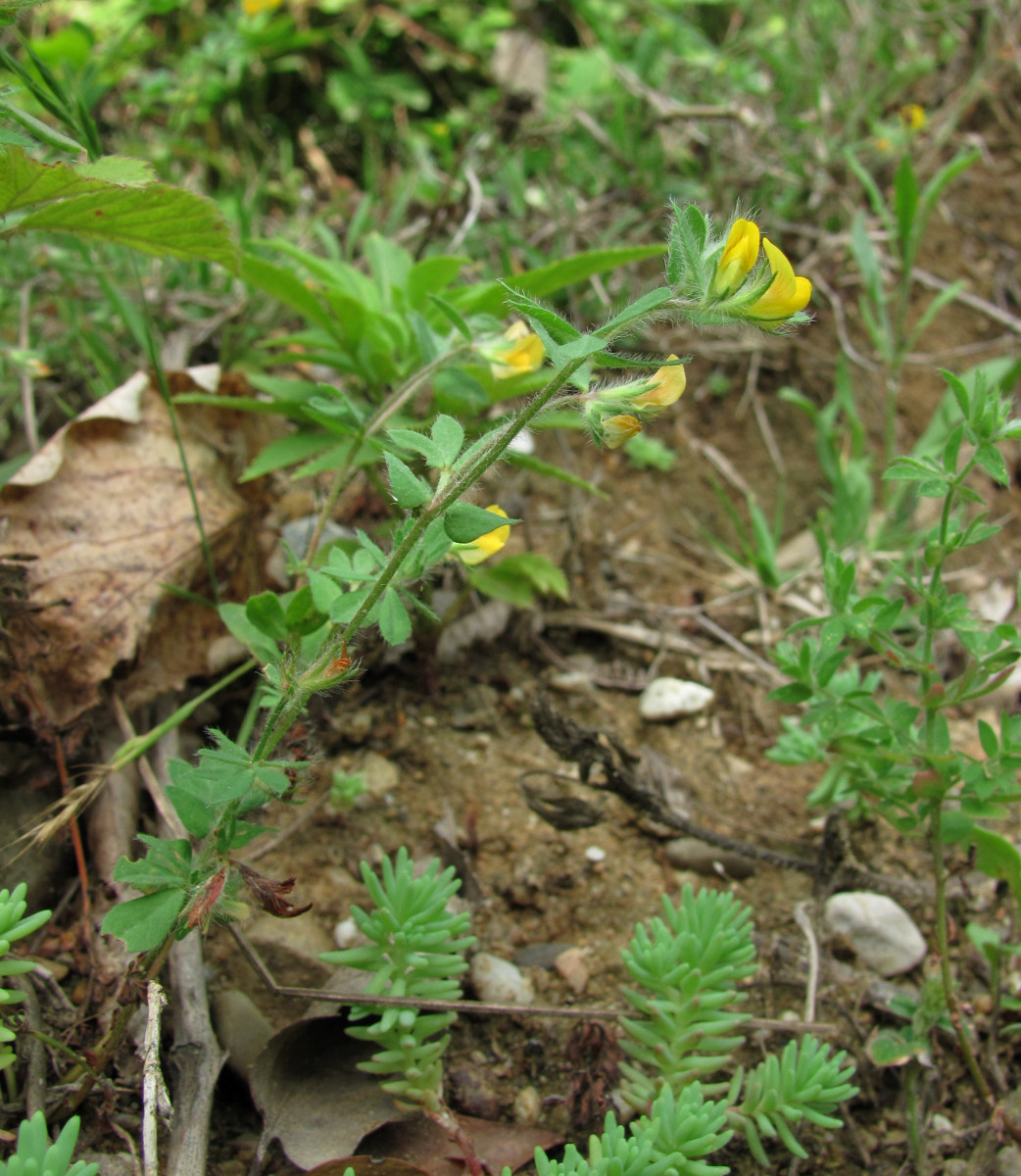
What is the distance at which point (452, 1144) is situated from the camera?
149 cm

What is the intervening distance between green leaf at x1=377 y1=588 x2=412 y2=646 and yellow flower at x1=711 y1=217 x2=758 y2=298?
582 millimetres

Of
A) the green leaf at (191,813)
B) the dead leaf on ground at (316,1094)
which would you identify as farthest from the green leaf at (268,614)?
the dead leaf on ground at (316,1094)

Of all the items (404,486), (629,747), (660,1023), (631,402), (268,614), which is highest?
(631,402)

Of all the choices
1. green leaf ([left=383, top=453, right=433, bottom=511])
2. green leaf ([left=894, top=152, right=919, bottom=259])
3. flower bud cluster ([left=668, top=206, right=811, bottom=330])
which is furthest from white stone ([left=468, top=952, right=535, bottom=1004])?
green leaf ([left=894, top=152, right=919, bottom=259])

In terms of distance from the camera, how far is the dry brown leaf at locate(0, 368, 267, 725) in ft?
6.11

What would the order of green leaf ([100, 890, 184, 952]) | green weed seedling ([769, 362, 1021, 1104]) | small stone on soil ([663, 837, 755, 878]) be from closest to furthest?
green leaf ([100, 890, 184, 952]) < green weed seedling ([769, 362, 1021, 1104]) < small stone on soil ([663, 837, 755, 878])

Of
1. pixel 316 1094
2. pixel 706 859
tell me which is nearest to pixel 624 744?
pixel 706 859

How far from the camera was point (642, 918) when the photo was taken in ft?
6.38

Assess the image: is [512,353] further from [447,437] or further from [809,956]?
[809,956]

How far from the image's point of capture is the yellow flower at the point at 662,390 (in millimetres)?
1229

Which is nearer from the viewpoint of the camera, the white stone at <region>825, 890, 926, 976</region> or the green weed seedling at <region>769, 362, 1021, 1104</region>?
the green weed seedling at <region>769, 362, 1021, 1104</region>

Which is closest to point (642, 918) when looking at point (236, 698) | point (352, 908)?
point (352, 908)

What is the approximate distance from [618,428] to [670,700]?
1330 mm

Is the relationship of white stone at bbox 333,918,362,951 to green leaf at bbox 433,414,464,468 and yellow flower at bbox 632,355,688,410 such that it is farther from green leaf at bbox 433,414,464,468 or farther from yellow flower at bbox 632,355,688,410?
yellow flower at bbox 632,355,688,410
